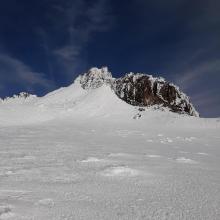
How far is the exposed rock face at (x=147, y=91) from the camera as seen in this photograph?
132 ft

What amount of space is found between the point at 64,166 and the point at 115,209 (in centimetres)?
356

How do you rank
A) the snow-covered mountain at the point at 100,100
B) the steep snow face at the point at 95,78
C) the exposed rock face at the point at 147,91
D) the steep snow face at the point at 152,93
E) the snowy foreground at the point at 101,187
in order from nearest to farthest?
the snowy foreground at the point at 101,187
the snow-covered mountain at the point at 100,100
the steep snow face at the point at 95,78
the exposed rock face at the point at 147,91
the steep snow face at the point at 152,93

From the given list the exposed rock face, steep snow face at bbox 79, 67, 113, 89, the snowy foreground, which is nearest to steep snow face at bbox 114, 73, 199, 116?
the exposed rock face

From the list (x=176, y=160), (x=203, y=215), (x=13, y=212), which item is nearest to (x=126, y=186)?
(x=203, y=215)

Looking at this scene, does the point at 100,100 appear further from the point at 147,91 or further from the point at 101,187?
the point at 101,187

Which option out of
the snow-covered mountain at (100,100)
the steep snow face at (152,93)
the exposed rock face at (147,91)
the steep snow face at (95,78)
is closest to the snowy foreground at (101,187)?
the snow-covered mountain at (100,100)

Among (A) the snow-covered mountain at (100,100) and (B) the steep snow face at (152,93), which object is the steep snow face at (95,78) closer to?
(A) the snow-covered mountain at (100,100)

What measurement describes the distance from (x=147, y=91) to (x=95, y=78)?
22.1ft

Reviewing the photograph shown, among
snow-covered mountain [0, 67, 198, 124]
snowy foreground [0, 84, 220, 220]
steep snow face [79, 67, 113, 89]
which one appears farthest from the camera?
steep snow face [79, 67, 113, 89]

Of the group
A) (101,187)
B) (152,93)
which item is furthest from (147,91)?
(101,187)

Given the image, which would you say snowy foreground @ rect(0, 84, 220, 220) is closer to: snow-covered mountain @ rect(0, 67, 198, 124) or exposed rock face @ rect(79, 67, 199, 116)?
snow-covered mountain @ rect(0, 67, 198, 124)

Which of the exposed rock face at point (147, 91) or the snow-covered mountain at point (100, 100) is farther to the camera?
the exposed rock face at point (147, 91)

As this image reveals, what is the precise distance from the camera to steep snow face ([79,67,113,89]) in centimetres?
3809

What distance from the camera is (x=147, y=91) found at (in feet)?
135
